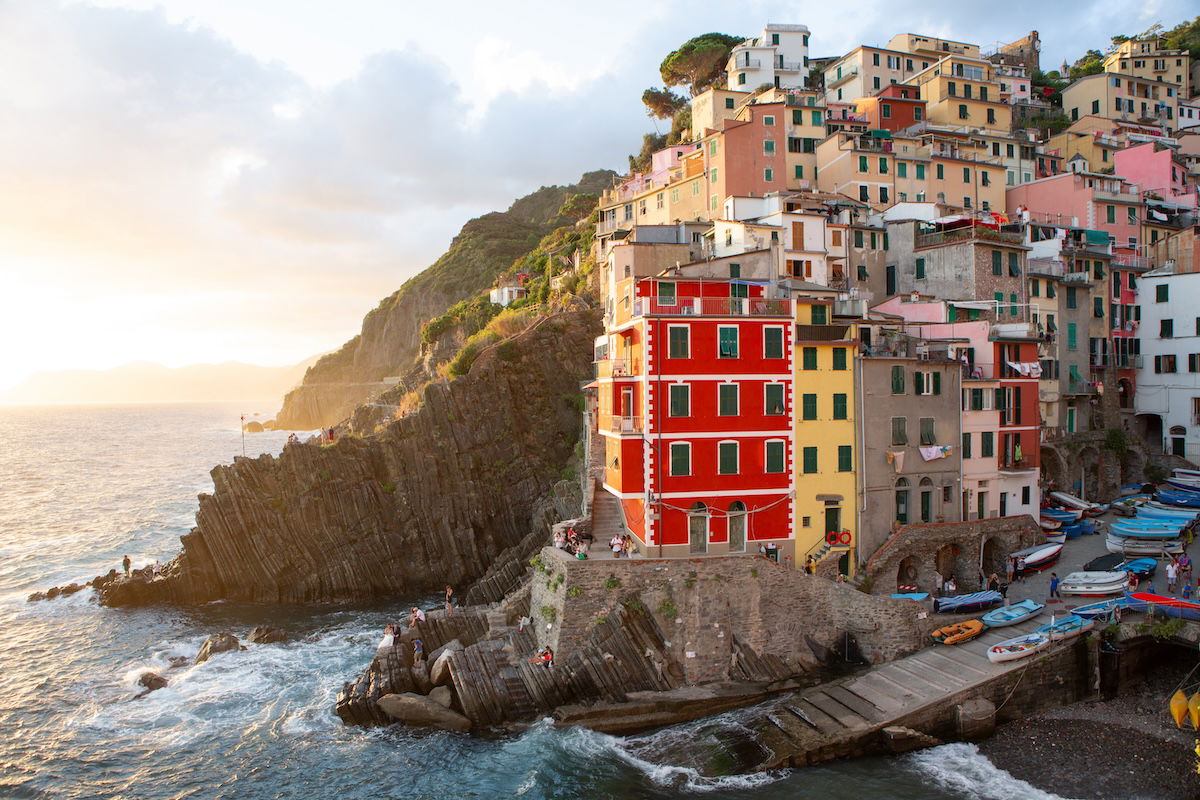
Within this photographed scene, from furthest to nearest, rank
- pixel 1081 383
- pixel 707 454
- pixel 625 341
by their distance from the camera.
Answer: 1. pixel 1081 383
2. pixel 625 341
3. pixel 707 454

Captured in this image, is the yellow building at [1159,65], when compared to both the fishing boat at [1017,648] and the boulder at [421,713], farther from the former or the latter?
the boulder at [421,713]

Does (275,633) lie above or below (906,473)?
below

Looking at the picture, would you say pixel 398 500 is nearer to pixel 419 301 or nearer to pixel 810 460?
pixel 810 460

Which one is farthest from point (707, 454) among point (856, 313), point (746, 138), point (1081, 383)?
point (746, 138)

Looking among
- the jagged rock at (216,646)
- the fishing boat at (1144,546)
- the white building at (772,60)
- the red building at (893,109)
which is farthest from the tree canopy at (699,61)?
the jagged rock at (216,646)

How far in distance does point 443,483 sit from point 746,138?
36.1 meters

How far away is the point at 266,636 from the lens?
4388 centimetres

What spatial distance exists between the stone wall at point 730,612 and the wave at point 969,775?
20.1ft

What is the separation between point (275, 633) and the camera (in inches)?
1748

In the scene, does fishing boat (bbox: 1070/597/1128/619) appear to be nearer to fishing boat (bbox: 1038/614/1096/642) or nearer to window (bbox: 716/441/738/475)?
fishing boat (bbox: 1038/614/1096/642)

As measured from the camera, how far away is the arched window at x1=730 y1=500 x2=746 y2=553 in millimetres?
36656

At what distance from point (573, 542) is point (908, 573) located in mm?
16878

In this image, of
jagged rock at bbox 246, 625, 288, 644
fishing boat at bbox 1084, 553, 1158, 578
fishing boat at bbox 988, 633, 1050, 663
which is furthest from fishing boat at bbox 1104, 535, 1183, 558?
jagged rock at bbox 246, 625, 288, 644

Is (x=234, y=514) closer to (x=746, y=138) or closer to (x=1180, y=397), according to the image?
(x=746, y=138)
